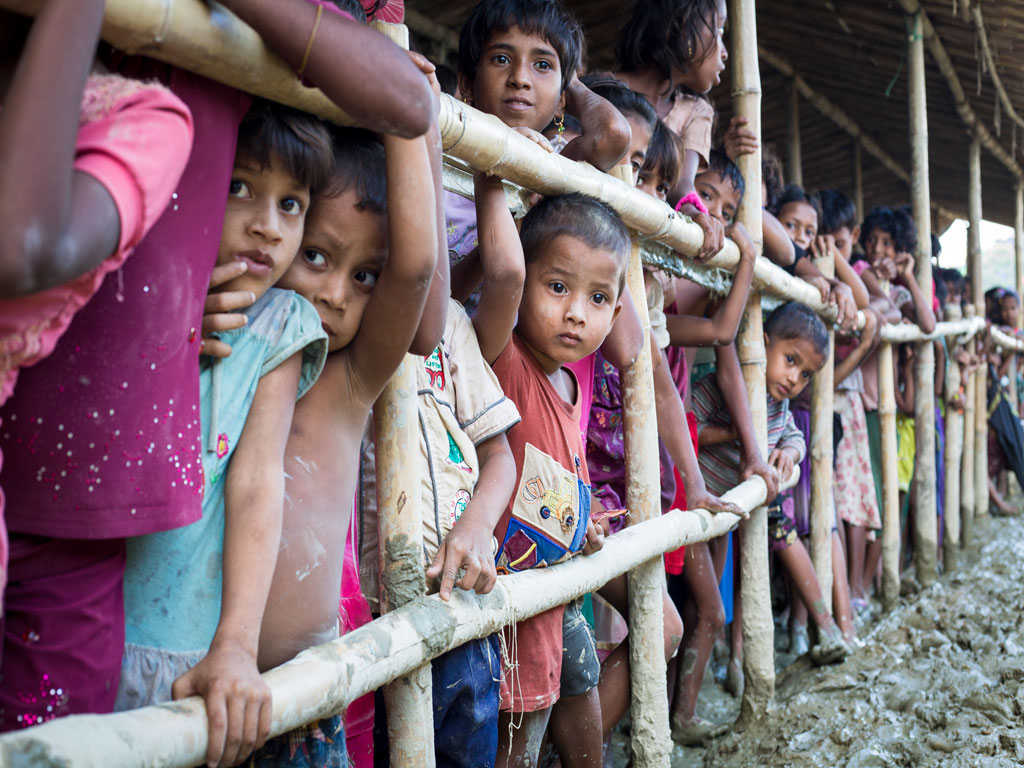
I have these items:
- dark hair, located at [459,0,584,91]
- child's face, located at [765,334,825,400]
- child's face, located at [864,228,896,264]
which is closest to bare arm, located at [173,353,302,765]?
dark hair, located at [459,0,584,91]

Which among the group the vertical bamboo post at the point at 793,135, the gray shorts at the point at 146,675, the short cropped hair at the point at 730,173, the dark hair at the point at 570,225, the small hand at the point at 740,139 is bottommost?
the gray shorts at the point at 146,675

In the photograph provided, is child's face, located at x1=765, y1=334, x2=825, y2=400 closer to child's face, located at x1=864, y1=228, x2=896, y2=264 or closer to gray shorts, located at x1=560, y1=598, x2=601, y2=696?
gray shorts, located at x1=560, y1=598, x2=601, y2=696

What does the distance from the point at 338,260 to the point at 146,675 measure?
660mm

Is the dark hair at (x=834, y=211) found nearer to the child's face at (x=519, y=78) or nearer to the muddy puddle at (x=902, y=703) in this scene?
the muddy puddle at (x=902, y=703)

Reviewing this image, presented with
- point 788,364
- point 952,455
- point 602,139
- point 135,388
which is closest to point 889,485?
point 788,364

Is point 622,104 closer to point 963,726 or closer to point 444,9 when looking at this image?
point 963,726

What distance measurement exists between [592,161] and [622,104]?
726 mm

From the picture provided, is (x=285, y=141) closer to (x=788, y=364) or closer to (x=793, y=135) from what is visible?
(x=788, y=364)

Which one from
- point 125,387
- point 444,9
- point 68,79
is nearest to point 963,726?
point 125,387

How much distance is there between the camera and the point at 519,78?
2.42 meters

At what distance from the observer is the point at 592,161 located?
2.24 m

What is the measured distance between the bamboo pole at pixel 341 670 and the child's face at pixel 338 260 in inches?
18.8

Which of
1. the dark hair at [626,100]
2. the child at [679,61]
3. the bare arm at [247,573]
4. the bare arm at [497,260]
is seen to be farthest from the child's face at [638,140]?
the bare arm at [247,573]

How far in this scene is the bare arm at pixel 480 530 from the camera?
1.58 metres
